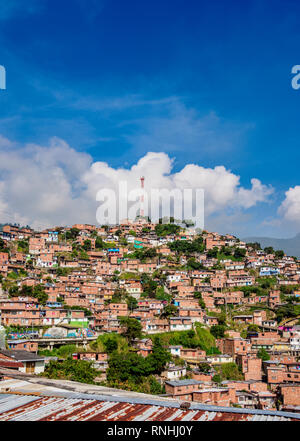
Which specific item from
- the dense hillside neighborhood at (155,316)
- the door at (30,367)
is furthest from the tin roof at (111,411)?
the door at (30,367)

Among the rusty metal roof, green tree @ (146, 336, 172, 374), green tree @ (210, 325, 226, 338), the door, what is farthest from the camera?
green tree @ (210, 325, 226, 338)

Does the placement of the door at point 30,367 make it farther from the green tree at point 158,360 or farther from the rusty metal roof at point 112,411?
the rusty metal roof at point 112,411

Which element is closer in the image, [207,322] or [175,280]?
[207,322]

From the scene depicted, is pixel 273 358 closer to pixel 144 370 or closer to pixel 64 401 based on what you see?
pixel 144 370

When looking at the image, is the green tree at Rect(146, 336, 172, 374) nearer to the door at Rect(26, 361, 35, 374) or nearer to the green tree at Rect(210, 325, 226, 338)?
the green tree at Rect(210, 325, 226, 338)

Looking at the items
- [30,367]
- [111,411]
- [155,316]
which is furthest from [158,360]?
[111,411]

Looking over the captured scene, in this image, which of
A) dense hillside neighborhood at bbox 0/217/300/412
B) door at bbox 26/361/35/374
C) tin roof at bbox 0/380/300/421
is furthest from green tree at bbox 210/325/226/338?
tin roof at bbox 0/380/300/421

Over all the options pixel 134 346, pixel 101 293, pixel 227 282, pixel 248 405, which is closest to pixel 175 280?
pixel 227 282
